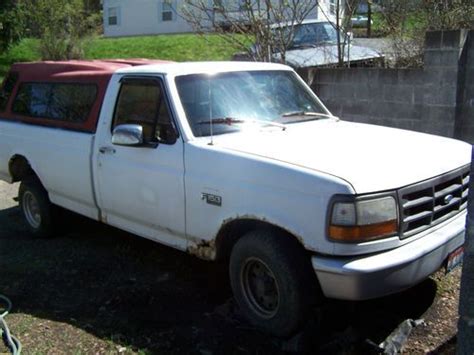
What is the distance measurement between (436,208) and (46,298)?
2.97 m

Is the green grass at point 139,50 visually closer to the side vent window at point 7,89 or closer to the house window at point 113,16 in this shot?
the house window at point 113,16

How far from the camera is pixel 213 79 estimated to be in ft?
15.3

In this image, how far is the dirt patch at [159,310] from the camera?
149 inches

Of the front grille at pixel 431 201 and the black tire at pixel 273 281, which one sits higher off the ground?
the front grille at pixel 431 201

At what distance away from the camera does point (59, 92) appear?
584 cm

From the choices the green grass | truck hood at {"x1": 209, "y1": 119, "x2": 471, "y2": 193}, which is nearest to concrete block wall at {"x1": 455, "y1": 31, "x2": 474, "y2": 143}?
truck hood at {"x1": 209, "y1": 119, "x2": 471, "y2": 193}

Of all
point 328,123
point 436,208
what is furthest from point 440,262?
point 328,123

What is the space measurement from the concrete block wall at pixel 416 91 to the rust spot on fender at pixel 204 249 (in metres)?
4.08

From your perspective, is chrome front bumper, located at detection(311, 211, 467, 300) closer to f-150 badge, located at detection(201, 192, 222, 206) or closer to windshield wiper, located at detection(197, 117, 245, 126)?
f-150 badge, located at detection(201, 192, 222, 206)

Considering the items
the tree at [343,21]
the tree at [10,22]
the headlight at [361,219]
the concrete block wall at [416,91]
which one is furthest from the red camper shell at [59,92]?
the tree at [10,22]

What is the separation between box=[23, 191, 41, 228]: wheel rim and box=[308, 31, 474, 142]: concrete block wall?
165 inches

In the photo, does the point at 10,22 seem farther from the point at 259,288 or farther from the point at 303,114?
the point at 259,288

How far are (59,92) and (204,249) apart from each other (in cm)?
259

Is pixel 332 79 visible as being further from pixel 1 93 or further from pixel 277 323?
pixel 277 323
